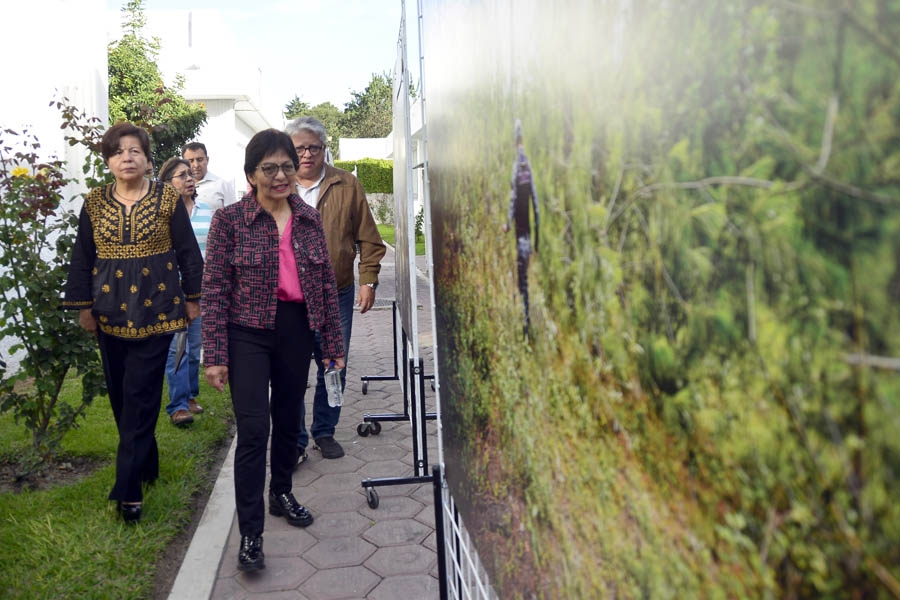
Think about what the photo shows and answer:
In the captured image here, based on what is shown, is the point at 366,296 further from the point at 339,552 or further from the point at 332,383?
the point at 339,552

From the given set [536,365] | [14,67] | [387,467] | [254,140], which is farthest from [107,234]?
[14,67]

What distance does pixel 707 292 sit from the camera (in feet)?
2.14

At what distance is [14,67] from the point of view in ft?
24.6

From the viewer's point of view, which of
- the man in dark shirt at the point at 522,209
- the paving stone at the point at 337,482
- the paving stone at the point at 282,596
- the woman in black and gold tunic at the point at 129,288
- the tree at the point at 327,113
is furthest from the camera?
the tree at the point at 327,113

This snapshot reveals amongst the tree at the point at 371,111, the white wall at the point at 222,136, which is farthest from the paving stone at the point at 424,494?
the tree at the point at 371,111

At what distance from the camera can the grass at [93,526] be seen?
3480mm

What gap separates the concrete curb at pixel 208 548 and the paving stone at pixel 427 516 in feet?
3.33

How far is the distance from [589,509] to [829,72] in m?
0.69

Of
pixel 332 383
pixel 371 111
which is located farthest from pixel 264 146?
pixel 371 111

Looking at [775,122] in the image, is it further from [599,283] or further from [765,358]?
[599,283]

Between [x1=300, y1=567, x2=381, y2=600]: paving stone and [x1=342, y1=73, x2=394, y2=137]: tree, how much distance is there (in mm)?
78264

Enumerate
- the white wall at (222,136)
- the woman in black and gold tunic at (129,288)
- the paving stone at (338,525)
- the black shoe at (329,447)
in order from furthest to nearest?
the white wall at (222,136), the black shoe at (329,447), the paving stone at (338,525), the woman in black and gold tunic at (129,288)

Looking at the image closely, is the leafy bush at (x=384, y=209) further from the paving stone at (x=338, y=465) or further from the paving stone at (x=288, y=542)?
the paving stone at (x=288, y=542)

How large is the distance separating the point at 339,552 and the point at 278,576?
357mm
